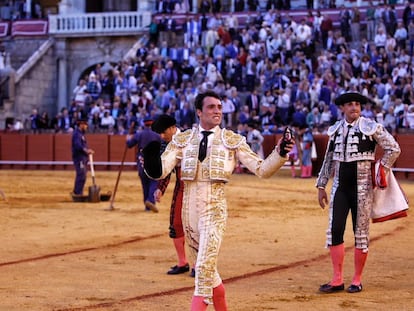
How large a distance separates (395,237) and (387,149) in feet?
13.0

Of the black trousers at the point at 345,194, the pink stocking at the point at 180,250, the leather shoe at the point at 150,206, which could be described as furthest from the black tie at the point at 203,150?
the leather shoe at the point at 150,206

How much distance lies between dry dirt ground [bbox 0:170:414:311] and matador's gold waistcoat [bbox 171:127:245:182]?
1310 mm

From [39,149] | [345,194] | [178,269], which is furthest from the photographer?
[39,149]

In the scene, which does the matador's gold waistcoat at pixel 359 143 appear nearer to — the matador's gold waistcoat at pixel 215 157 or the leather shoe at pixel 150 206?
the matador's gold waistcoat at pixel 215 157

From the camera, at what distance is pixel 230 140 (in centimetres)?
667

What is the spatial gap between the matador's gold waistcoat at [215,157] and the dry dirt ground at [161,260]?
4.30 feet

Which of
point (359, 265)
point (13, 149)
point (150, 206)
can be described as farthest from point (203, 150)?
point (13, 149)

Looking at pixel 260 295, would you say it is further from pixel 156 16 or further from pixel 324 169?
pixel 156 16

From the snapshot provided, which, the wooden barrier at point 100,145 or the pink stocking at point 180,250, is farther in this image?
the wooden barrier at point 100,145

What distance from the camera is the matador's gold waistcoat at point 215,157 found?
6.61 m

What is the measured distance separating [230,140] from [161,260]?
3.72m

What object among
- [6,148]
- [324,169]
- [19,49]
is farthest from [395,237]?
[19,49]

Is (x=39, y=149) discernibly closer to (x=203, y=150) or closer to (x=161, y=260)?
(x=161, y=260)

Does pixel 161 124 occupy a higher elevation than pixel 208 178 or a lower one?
higher
